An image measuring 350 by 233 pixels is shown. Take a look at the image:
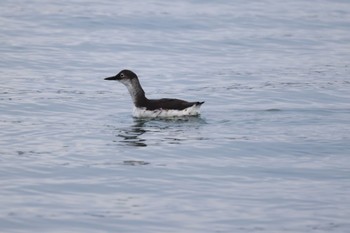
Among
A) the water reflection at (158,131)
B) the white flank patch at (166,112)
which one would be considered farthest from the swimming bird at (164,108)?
the water reflection at (158,131)

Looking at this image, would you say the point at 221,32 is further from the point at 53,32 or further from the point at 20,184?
the point at 20,184

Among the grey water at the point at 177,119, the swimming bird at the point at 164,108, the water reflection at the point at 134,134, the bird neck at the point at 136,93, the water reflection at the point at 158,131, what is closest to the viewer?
the grey water at the point at 177,119

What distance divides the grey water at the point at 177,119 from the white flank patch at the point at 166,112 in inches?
6.8

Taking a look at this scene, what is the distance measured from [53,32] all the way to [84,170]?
50.8 ft

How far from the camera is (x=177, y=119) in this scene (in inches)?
805

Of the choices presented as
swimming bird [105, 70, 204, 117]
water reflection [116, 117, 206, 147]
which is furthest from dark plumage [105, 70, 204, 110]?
water reflection [116, 117, 206, 147]

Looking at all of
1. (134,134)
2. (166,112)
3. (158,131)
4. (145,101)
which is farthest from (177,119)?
(134,134)

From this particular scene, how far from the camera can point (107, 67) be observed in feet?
87.1

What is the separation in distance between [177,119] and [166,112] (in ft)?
0.84

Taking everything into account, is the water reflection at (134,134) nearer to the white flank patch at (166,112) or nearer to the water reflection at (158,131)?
the water reflection at (158,131)

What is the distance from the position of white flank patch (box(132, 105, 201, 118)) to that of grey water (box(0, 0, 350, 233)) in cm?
17

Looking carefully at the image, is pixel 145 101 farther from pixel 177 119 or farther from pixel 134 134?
pixel 134 134

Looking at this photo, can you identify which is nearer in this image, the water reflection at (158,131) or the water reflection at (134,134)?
the water reflection at (134,134)

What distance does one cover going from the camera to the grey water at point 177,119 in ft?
44.9
